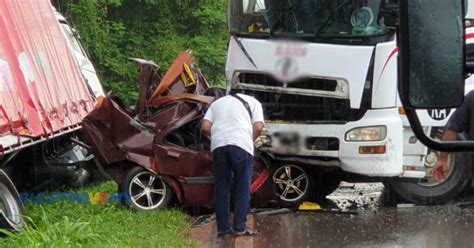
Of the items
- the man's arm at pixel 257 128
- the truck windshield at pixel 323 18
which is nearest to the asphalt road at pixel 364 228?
the man's arm at pixel 257 128

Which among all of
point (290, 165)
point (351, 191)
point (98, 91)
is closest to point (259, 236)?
point (290, 165)

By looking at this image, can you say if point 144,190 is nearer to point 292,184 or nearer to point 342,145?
point 292,184

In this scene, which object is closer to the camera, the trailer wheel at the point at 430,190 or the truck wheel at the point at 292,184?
the truck wheel at the point at 292,184

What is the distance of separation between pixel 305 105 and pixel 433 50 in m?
6.60

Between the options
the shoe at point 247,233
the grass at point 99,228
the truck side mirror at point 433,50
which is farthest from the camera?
the shoe at point 247,233

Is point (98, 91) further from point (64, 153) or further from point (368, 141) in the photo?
point (368, 141)

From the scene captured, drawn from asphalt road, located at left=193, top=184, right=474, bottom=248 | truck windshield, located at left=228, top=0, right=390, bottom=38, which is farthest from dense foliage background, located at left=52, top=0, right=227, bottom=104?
truck windshield, located at left=228, top=0, right=390, bottom=38

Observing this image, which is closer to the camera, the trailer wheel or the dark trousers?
the dark trousers

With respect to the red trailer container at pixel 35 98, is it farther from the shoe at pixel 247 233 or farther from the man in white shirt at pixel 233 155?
the shoe at pixel 247 233

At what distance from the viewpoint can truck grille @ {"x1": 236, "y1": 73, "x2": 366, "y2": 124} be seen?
858 cm

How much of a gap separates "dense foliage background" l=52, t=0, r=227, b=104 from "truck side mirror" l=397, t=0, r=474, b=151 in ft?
46.2

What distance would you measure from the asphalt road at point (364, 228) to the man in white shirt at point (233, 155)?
0.81ft

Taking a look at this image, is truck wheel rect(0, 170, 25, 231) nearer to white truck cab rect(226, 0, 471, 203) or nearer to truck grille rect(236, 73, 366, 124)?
white truck cab rect(226, 0, 471, 203)

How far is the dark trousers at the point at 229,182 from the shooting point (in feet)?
25.5
